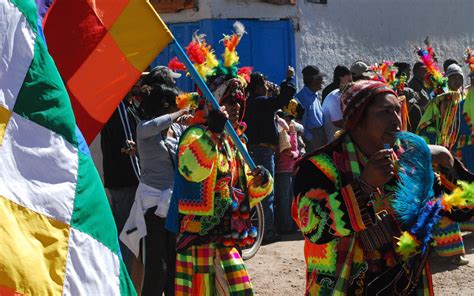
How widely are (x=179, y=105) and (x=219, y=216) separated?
1.37 m

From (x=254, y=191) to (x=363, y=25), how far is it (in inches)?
381

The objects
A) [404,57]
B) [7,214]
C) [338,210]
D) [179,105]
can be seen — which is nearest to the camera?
[7,214]

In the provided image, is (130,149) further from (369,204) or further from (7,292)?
(7,292)

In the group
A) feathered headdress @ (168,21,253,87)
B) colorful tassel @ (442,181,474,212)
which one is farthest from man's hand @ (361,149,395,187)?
feathered headdress @ (168,21,253,87)

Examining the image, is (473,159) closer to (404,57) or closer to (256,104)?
(256,104)

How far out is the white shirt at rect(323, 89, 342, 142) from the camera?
10.2m

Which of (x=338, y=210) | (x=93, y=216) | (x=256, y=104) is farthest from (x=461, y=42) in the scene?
(x=93, y=216)

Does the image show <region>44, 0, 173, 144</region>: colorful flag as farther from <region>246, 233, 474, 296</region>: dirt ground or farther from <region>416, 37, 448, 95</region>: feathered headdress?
<region>416, 37, 448, 95</region>: feathered headdress

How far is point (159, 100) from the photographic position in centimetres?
647

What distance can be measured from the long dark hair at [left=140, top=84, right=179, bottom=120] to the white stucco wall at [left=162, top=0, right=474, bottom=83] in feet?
17.7

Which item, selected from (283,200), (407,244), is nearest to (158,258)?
(407,244)

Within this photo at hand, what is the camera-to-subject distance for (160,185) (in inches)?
253

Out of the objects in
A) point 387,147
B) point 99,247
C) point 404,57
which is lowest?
point 99,247

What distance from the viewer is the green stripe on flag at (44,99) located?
104 inches
